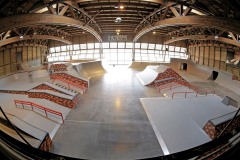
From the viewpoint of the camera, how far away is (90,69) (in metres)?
25.2

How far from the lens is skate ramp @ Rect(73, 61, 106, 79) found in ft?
76.2

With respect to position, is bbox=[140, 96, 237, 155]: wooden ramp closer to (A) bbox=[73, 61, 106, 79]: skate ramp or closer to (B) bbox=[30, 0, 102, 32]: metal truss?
(B) bbox=[30, 0, 102, 32]: metal truss

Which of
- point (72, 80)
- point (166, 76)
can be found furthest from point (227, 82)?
point (72, 80)

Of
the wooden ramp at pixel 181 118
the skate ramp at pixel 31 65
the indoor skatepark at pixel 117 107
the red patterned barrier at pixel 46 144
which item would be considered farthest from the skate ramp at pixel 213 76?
the skate ramp at pixel 31 65

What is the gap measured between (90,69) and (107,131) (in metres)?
17.2

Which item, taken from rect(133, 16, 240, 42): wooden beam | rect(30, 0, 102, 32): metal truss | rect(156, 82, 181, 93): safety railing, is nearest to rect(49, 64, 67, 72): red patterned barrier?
rect(30, 0, 102, 32): metal truss

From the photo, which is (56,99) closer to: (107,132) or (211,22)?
(107,132)

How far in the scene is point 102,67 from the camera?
1060 inches

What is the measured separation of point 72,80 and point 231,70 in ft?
70.6

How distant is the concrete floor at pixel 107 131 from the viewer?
7.34 meters

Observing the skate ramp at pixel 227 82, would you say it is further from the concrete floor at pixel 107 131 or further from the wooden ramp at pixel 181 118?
the concrete floor at pixel 107 131

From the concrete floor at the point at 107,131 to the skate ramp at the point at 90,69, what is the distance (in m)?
9.21

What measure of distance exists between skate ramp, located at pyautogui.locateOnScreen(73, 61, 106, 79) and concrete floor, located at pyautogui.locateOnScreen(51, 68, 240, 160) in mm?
9210

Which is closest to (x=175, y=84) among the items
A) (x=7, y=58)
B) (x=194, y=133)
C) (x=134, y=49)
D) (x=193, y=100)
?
(x=193, y=100)
